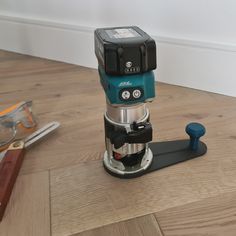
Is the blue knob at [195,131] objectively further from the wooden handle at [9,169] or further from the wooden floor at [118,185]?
the wooden handle at [9,169]

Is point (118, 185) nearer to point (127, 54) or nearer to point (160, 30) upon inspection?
point (127, 54)

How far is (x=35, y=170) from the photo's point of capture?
542mm

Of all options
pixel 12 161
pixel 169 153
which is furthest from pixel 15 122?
pixel 169 153

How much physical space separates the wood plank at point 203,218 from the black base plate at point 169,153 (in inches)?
3.8

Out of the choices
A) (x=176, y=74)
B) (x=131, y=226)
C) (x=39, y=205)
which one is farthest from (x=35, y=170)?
(x=176, y=74)

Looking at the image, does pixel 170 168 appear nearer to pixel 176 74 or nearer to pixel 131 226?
pixel 131 226

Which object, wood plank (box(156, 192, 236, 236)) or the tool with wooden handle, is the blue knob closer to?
wood plank (box(156, 192, 236, 236))

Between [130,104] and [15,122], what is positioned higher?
[130,104]

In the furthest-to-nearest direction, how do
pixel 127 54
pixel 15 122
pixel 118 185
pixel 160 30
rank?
1. pixel 160 30
2. pixel 15 122
3. pixel 118 185
4. pixel 127 54

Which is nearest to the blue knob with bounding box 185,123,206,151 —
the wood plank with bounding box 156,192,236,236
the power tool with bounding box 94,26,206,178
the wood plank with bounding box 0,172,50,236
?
the power tool with bounding box 94,26,206,178

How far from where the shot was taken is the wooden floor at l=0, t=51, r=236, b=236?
428 millimetres

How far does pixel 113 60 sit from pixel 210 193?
0.27 metres

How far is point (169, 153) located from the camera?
56cm

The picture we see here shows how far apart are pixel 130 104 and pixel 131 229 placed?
7.3 inches
